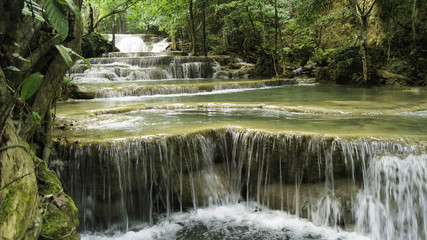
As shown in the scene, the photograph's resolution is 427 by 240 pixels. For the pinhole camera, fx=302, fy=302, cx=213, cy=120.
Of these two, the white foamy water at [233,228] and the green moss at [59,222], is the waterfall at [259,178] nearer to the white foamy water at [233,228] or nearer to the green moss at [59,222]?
the white foamy water at [233,228]

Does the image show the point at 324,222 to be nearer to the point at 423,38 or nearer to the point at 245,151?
the point at 245,151

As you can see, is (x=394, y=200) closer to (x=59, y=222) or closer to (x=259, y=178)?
(x=259, y=178)

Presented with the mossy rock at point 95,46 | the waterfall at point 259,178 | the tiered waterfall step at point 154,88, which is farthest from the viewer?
the mossy rock at point 95,46

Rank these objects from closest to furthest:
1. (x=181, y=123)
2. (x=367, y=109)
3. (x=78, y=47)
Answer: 1. (x=78, y=47)
2. (x=181, y=123)
3. (x=367, y=109)

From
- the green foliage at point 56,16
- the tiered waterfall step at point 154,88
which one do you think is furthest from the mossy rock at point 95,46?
the green foliage at point 56,16

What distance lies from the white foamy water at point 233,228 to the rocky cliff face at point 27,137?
1.57 meters

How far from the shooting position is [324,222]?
4379 mm

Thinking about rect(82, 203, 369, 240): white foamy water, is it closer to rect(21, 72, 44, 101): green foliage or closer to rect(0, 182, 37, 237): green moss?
rect(0, 182, 37, 237): green moss

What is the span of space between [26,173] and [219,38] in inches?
949

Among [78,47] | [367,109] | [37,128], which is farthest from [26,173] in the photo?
→ [367,109]

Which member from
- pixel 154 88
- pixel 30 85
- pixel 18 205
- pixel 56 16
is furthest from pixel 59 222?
pixel 154 88

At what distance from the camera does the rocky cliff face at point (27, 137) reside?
2041 mm

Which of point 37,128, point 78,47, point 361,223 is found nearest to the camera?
point 37,128

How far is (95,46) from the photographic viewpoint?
23.4 metres
